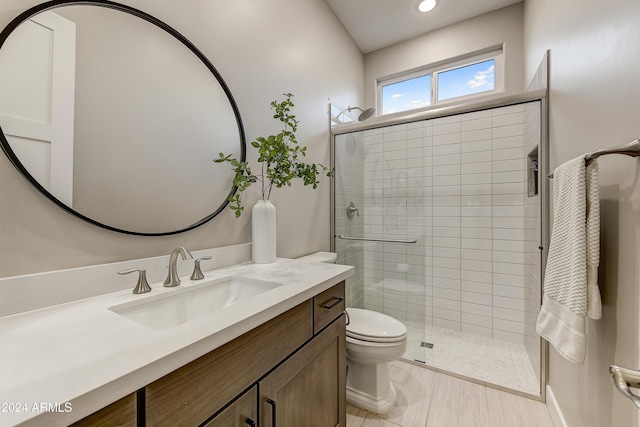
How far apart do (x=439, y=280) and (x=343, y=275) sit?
5.68 feet

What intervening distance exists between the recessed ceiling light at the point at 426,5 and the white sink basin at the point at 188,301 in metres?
2.49

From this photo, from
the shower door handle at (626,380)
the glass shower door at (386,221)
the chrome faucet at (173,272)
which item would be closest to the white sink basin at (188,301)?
the chrome faucet at (173,272)

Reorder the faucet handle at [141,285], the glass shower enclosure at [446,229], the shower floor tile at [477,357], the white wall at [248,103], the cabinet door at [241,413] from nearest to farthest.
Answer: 1. the cabinet door at [241,413]
2. the white wall at [248,103]
3. the faucet handle at [141,285]
4. the shower floor tile at [477,357]
5. the glass shower enclosure at [446,229]

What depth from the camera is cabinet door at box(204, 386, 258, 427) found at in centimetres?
61

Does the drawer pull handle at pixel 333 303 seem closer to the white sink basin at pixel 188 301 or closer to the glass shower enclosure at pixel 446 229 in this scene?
the white sink basin at pixel 188 301

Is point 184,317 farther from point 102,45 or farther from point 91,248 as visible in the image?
point 102,45

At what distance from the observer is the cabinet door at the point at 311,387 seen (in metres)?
0.76

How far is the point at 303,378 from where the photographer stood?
900mm

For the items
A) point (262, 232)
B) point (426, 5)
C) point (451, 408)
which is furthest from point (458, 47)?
point (451, 408)

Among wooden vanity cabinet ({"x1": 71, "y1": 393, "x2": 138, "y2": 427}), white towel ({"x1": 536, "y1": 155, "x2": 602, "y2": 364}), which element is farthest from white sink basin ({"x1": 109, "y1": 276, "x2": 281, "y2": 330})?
white towel ({"x1": 536, "y1": 155, "x2": 602, "y2": 364})

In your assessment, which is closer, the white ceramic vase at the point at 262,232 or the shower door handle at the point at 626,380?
the shower door handle at the point at 626,380

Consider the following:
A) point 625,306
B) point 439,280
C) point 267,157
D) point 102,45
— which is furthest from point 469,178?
point 102,45

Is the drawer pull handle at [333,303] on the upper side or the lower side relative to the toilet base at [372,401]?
upper

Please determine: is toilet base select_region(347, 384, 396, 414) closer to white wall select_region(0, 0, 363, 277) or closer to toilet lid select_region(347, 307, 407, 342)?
toilet lid select_region(347, 307, 407, 342)
